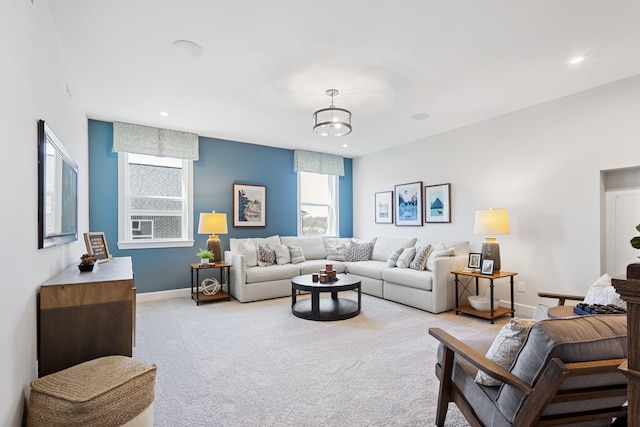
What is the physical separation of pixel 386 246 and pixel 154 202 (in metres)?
3.90

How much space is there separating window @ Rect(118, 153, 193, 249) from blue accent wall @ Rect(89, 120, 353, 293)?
96 millimetres

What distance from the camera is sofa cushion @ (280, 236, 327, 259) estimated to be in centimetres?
586

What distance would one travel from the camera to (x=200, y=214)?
509 cm

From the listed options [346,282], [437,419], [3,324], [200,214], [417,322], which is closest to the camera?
[3,324]

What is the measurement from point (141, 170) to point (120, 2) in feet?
10.4

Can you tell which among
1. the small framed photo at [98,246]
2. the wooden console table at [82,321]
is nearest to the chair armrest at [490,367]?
the wooden console table at [82,321]

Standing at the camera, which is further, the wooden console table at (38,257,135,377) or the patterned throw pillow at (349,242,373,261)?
the patterned throw pillow at (349,242,373,261)

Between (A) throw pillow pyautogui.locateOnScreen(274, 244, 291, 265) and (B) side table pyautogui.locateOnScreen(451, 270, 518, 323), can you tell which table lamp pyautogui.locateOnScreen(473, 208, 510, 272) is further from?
(A) throw pillow pyautogui.locateOnScreen(274, 244, 291, 265)

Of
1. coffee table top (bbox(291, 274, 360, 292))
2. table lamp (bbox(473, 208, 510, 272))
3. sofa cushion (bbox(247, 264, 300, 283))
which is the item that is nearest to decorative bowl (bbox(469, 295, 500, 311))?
table lamp (bbox(473, 208, 510, 272))

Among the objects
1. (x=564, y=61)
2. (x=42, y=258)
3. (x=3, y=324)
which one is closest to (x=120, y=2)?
(x=42, y=258)

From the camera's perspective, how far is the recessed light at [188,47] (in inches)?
100

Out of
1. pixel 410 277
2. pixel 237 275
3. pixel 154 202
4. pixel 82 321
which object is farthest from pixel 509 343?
pixel 154 202

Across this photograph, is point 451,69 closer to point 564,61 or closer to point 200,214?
point 564,61

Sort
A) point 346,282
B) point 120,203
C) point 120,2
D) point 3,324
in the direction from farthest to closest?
point 120,203
point 346,282
point 120,2
point 3,324
